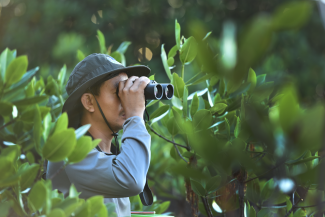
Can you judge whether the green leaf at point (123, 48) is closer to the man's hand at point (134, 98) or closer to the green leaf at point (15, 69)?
the man's hand at point (134, 98)

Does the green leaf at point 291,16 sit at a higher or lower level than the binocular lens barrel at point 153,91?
higher

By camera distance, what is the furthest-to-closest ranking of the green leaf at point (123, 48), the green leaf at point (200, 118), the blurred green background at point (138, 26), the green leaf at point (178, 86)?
1. the blurred green background at point (138, 26)
2. the green leaf at point (123, 48)
3. the green leaf at point (178, 86)
4. the green leaf at point (200, 118)

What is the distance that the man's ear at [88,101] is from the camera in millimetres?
1398

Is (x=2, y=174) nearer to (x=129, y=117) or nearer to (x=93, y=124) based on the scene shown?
(x=129, y=117)

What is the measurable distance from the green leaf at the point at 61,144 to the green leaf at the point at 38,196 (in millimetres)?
68

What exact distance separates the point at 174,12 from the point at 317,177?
22.0ft

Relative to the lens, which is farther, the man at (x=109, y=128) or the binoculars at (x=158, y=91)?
the binoculars at (x=158, y=91)

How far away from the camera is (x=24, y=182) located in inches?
28.9

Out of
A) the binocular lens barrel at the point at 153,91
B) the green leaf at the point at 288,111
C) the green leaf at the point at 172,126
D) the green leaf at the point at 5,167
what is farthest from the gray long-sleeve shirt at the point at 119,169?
the green leaf at the point at 288,111

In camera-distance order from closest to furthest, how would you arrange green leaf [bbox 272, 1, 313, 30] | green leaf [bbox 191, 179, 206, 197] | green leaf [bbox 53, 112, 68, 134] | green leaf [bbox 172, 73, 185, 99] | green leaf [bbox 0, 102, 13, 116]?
1. green leaf [bbox 272, 1, 313, 30]
2. green leaf [bbox 53, 112, 68, 134]
3. green leaf [bbox 0, 102, 13, 116]
4. green leaf [bbox 191, 179, 206, 197]
5. green leaf [bbox 172, 73, 185, 99]

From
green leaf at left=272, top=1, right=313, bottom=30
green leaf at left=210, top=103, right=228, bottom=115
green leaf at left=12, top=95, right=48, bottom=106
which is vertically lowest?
green leaf at left=210, top=103, right=228, bottom=115

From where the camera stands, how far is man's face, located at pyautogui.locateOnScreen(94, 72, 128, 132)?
136 cm

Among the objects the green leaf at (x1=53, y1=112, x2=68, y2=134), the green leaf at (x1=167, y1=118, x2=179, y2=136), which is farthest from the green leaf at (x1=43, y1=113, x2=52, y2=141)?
the green leaf at (x1=167, y1=118, x2=179, y2=136)

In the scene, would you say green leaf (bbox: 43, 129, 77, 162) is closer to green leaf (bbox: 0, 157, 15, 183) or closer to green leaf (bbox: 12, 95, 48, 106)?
green leaf (bbox: 0, 157, 15, 183)
